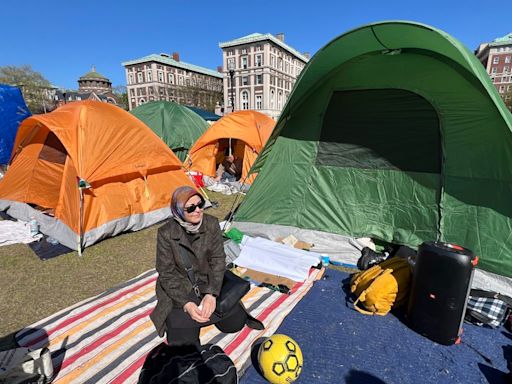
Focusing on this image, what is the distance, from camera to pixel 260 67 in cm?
5716

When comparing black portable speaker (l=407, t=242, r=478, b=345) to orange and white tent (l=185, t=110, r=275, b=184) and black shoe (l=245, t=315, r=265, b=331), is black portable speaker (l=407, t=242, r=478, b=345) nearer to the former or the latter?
black shoe (l=245, t=315, r=265, b=331)

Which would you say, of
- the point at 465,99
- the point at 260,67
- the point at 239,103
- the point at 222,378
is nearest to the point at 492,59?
the point at 260,67

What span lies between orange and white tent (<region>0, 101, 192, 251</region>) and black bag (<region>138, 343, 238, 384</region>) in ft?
10.0

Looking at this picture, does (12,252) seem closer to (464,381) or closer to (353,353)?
(353,353)

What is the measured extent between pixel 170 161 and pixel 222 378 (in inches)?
176

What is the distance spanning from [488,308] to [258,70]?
6028 cm

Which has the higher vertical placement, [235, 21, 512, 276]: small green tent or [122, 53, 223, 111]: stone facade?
[122, 53, 223, 111]: stone facade

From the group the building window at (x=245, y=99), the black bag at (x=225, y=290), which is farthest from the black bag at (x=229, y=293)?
the building window at (x=245, y=99)

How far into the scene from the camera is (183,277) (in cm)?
246

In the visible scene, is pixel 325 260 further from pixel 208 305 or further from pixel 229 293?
pixel 208 305

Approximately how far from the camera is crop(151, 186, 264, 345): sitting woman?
7.70ft

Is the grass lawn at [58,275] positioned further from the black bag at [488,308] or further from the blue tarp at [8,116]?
the blue tarp at [8,116]

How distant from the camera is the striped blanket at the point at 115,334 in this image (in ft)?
7.85

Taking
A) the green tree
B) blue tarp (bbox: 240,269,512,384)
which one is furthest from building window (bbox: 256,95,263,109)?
blue tarp (bbox: 240,269,512,384)
